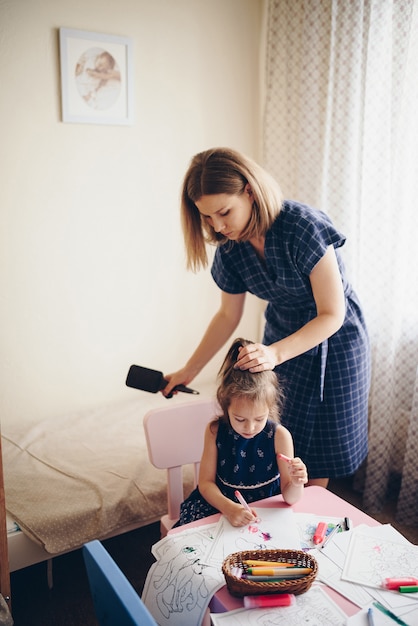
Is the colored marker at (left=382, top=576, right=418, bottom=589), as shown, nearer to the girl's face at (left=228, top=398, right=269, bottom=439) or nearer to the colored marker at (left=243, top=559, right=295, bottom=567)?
the colored marker at (left=243, top=559, right=295, bottom=567)

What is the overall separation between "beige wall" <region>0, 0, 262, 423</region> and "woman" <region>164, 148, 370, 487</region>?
92 cm

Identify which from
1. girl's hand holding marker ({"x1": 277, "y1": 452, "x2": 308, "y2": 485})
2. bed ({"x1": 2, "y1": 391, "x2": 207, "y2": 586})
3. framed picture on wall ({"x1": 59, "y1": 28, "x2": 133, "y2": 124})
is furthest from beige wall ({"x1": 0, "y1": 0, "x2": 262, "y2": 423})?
girl's hand holding marker ({"x1": 277, "y1": 452, "x2": 308, "y2": 485})

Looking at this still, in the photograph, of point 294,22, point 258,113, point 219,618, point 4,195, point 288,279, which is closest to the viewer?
point 219,618

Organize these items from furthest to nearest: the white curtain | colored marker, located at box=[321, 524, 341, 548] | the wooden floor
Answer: the white curtain
the wooden floor
colored marker, located at box=[321, 524, 341, 548]

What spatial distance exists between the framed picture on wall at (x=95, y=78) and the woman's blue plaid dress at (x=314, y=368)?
1044mm

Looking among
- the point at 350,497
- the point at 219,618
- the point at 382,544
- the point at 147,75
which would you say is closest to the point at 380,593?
the point at 382,544

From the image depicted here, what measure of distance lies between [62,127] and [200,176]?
1140mm

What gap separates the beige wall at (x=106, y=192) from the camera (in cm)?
236

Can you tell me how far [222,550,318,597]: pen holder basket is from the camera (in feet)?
3.43

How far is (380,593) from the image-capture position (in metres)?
1.07

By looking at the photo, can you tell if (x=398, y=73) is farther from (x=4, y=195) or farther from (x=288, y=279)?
(x=4, y=195)

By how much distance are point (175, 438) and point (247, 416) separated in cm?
35

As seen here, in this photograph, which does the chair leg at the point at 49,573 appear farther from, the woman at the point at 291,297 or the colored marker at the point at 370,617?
the colored marker at the point at 370,617

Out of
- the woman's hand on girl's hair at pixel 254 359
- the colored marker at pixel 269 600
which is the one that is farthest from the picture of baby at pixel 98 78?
the colored marker at pixel 269 600
